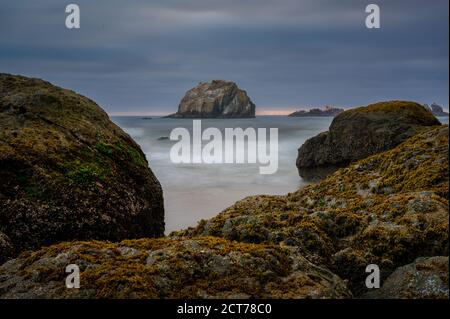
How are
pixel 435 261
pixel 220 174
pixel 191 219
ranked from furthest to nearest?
1. pixel 220 174
2. pixel 191 219
3. pixel 435 261

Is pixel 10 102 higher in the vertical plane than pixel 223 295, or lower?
higher

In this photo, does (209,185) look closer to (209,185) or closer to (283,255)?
(209,185)

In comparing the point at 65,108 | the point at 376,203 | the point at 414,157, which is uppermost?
the point at 65,108

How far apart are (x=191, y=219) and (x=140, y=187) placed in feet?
22.2

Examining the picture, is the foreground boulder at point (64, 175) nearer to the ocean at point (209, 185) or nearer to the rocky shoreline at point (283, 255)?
the rocky shoreline at point (283, 255)

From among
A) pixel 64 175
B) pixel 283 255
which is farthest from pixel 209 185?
pixel 283 255

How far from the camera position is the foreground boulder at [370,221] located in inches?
264

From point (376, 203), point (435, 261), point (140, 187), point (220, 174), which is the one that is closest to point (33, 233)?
point (140, 187)

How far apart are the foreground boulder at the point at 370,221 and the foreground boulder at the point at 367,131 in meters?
9.49

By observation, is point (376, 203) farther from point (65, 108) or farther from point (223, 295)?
point (65, 108)

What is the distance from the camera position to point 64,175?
10.9 metres

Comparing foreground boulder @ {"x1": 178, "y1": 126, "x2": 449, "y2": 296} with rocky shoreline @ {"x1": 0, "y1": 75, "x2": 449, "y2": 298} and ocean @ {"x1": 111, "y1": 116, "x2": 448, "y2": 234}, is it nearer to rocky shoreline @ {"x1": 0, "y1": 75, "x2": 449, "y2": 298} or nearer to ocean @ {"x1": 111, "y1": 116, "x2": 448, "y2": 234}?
rocky shoreline @ {"x1": 0, "y1": 75, "x2": 449, "y2": 298}

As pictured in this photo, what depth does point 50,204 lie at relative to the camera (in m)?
10.1
